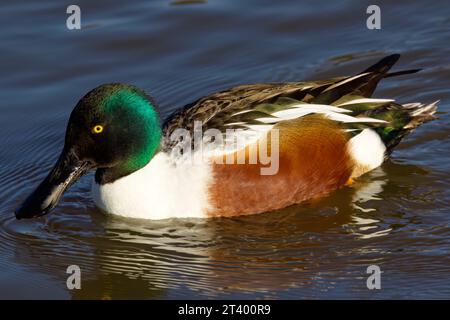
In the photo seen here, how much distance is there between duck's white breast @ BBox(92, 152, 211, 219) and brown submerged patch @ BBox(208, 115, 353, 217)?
0.09 metres

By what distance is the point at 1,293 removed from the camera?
5.91 metres

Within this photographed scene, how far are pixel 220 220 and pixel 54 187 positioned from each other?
1109mm

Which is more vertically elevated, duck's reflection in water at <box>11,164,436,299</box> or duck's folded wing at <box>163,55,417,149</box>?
duck's folded wing at <box>163,55,417,149</box>

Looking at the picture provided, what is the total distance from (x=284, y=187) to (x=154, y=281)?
1.25 meters

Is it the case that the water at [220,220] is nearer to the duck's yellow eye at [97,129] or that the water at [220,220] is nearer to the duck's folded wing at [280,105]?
the duck's folded wing at [280,105]

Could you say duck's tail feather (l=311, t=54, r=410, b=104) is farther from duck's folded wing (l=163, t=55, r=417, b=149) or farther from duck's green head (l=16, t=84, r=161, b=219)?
duck's green head (l=16, t=84, r=161, b=219)

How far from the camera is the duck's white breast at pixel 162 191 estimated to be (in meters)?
6.45

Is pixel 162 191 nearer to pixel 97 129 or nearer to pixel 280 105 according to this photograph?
pixel 97 129

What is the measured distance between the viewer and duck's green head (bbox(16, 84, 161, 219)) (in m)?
6.34

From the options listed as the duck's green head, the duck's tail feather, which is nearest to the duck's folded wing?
the duck's tail feather

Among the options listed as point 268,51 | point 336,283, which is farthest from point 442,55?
point 336,283

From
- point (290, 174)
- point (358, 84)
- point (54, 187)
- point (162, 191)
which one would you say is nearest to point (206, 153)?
point (162, 191)

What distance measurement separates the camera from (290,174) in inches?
264
